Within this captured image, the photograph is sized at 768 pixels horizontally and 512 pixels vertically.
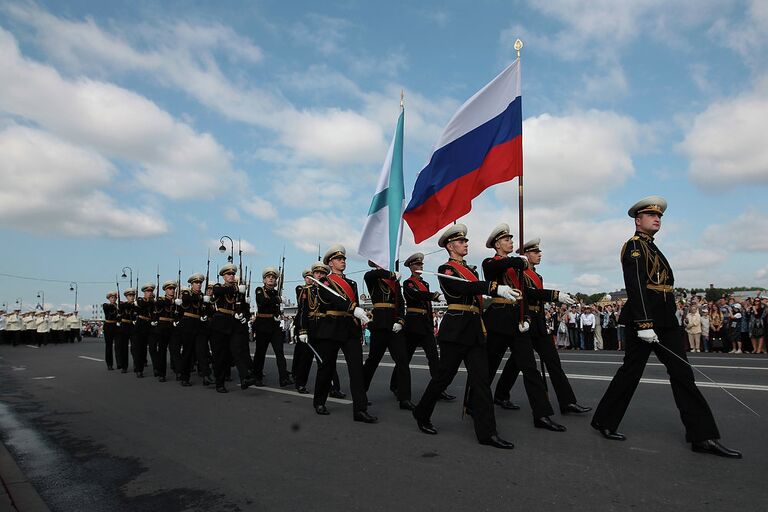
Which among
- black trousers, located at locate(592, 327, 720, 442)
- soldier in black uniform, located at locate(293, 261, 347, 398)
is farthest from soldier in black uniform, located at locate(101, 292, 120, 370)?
black trousers, located at locate(592, 327, 720, 442)

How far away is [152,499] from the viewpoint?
407cm

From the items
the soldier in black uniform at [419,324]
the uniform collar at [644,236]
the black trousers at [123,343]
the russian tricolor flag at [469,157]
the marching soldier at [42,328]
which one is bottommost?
the marching soldier at [42,328]

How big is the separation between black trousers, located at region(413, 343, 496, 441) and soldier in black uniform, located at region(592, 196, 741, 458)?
3.46 ft

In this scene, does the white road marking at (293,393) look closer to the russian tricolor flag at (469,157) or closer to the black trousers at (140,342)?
the russian tricolor flag at (469,157)

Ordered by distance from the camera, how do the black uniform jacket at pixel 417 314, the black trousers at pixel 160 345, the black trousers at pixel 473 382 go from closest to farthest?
the black trousers at pixel 473 382
the black uniform jacket at pixel 417 314
the black trousers at pixel 160 345

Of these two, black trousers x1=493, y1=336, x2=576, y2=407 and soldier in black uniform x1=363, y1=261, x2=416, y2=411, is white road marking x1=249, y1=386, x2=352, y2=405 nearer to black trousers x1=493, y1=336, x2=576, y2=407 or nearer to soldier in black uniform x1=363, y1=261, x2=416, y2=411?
soldier in black uniform x1=363, y1=261, x2=416, y2=411

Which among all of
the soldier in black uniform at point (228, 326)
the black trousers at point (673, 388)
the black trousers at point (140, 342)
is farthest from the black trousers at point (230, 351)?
the black trousers at point (673, 388)

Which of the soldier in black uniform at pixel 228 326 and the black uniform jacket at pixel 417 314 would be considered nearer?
the black uniform jacket at pixel 417 314

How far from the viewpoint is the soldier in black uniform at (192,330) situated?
10656 mm

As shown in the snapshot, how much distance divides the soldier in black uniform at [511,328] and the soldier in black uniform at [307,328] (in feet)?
7.35

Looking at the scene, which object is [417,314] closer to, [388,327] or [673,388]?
[388,327]

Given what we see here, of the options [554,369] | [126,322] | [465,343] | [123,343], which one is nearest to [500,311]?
[465,343]

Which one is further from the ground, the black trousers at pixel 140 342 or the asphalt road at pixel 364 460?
the black trousers at pixel 140 342

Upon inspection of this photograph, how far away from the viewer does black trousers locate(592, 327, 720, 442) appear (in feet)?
15.8
